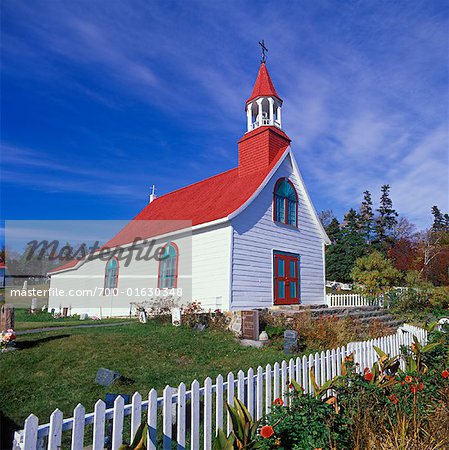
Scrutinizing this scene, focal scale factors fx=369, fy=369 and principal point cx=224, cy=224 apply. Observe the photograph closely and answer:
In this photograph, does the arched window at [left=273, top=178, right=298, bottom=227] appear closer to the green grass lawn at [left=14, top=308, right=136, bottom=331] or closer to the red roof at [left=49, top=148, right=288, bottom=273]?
the red roof at [left=49, top=148, right=288, bottom=273]

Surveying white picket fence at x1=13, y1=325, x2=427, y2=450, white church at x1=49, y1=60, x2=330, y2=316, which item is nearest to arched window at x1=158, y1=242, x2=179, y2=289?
white church at x1=49, y1=60, x2=330, y2=316

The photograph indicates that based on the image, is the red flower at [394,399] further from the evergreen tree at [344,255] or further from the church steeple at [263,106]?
the evergreen tree at [344,255]

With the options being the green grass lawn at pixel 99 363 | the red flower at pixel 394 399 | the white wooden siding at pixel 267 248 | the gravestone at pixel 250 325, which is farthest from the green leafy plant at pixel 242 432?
the white wooden siding at pixel 267 248

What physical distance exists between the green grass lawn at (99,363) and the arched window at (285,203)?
22.0 ft

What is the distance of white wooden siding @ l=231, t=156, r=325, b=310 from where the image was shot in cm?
1430

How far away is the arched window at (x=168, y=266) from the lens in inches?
640

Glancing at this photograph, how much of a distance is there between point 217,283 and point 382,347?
7409 mm

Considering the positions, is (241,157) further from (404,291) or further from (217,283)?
(404,291)

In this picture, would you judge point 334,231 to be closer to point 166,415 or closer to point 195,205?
point 195,205

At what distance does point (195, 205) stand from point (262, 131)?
4825 millimetres

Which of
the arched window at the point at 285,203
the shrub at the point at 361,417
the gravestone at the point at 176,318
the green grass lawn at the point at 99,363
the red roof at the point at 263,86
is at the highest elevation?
the red roof at the point at 263,86

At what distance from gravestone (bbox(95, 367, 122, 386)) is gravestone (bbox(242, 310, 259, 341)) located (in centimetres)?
514

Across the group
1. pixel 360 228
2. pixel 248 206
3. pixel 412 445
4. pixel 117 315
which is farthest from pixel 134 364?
pixel 360 228

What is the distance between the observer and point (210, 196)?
60.2ft
